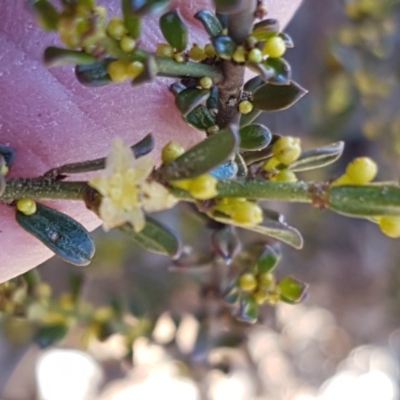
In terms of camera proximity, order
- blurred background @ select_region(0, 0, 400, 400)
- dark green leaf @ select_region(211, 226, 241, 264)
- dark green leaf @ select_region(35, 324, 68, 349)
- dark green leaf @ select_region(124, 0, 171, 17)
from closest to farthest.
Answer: dark green leaf @ select_region(124, 0, 171, 17) < dark green leaf @ select_region(211, 226, 241, 264) < dark green leaf @ select_region(35, 324, 68, 349) < blurred background @ select_region(0, 0, 400, 400)

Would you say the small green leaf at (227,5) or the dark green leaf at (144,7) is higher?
the dark green leaf at (144,7)

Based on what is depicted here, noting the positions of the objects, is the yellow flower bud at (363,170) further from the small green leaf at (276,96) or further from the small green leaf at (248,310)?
the small green leaf at (248,310)

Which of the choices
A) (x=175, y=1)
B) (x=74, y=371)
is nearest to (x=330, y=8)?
(x=175, y=1)

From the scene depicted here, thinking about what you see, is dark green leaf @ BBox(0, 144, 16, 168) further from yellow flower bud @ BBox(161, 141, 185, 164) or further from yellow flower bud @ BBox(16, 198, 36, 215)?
yellow flower bud @ BBox(161, 141, 185, 164)

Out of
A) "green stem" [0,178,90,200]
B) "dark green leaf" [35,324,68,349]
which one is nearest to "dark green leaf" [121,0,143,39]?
"green stem" [0,178,90,200]

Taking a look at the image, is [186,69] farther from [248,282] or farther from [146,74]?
[248,282]

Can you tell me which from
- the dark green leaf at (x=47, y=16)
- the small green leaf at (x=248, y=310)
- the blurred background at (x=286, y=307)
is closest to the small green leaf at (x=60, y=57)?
the dark green leaf at (x=47, y=16)
